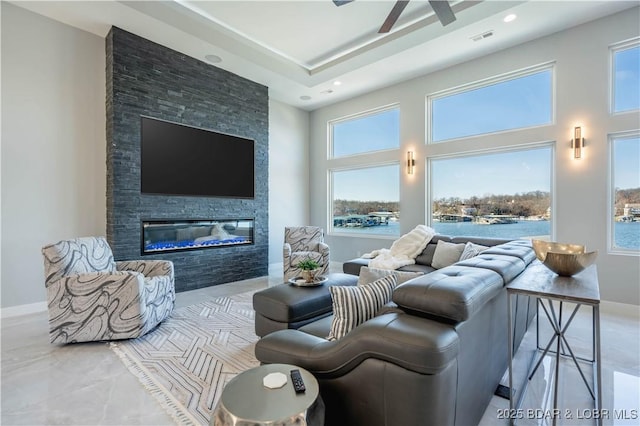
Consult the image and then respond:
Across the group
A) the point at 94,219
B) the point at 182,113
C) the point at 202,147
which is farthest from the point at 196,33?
the point at 94,219

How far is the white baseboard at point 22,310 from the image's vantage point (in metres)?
3.51

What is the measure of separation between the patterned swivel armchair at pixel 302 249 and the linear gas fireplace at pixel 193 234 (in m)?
0.77

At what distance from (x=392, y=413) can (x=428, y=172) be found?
4.73 m

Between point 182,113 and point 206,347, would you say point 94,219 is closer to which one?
point 182,113

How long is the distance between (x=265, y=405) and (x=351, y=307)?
2.18ft

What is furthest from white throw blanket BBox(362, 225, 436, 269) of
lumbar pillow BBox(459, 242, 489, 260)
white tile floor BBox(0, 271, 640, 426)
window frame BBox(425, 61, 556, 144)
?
window frame BBox(425, 61, 556, 144)

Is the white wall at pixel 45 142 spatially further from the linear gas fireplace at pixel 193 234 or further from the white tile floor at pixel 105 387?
the white tile floor at pixel 105 387

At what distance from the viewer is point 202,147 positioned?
193 inches

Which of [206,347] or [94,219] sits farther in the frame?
[94,219]

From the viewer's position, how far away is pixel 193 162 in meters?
4.80

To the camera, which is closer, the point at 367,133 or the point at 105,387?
the point at 105,387

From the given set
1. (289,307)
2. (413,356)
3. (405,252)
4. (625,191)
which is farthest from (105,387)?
(625,191)

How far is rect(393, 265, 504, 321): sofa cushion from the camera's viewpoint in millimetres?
1273

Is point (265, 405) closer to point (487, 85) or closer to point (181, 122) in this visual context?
point (181, 122)
